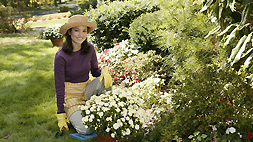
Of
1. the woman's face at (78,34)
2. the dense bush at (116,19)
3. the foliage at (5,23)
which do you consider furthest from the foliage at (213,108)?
the foliage at (5,23)

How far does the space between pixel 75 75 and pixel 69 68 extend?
152 millimetres

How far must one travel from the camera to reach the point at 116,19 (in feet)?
21.3

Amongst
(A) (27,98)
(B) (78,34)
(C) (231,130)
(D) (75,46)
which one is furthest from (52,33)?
(C) (231,130)

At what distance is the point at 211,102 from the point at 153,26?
277 centimetres

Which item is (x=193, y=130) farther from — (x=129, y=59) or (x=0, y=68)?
(x=0, y=68)

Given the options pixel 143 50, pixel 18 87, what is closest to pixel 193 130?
pixel 143 50

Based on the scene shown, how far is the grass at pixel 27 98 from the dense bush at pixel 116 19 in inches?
59.7

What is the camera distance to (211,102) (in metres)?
2.46

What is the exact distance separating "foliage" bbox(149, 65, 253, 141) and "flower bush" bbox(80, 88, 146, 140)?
1.06 feet

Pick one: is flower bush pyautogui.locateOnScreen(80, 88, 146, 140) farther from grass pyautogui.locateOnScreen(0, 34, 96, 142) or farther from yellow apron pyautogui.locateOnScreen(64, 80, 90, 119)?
yellow apron pyautogui.locateOnScreen(64, 80, 90, 119)

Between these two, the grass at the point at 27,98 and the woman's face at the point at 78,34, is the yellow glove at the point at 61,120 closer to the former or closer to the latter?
the grass at the point at 27,98

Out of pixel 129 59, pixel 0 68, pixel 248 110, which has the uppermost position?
pixel 248 110

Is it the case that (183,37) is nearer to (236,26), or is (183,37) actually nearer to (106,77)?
(236,26)

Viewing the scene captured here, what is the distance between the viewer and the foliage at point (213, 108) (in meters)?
2.41
